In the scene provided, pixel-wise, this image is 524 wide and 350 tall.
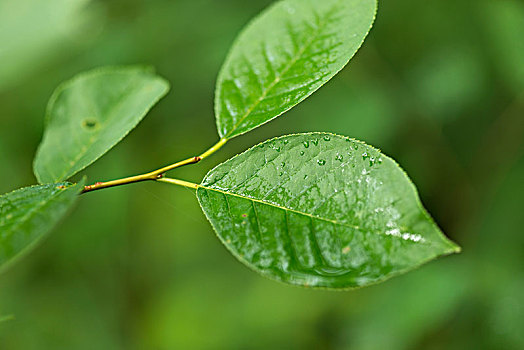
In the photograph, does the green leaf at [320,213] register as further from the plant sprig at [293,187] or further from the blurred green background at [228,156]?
the blurred green background at [228,156]

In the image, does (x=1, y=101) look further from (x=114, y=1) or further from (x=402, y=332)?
(x=402, y=332)

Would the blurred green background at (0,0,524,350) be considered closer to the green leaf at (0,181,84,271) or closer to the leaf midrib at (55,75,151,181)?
the leaf midrib at (55,75,151,181)

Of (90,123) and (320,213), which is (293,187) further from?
(90,123)

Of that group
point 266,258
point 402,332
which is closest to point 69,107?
point 266,258

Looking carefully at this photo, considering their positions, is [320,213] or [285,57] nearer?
[320,213]

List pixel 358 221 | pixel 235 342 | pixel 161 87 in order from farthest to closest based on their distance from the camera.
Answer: pixel 235 342 < pixel 161 87 < pixel 358 221

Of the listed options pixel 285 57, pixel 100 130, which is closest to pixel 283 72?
pixel 285 57
